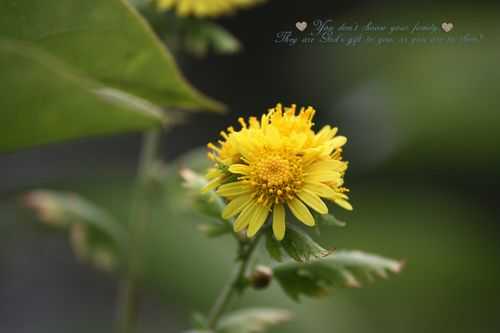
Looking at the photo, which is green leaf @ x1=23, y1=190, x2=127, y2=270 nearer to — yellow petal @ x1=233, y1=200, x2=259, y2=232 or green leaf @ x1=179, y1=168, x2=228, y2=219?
green leaf @ x1=179, y1=168, x2=228, y2=219

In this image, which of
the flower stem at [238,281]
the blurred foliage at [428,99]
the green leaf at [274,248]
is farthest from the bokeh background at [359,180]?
the green leaf at [274,248]

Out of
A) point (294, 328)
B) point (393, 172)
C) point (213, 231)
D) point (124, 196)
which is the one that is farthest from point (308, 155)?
point (393, 172)

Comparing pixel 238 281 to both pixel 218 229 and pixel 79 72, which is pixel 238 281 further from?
pixel 79 72

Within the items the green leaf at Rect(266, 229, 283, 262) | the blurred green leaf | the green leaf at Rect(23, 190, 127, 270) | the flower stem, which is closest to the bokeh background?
the green leaf at Rect(23, 190, 127, 270)

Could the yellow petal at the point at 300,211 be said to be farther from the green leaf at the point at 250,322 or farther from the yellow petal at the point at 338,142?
the green leaf at the point at 250,322

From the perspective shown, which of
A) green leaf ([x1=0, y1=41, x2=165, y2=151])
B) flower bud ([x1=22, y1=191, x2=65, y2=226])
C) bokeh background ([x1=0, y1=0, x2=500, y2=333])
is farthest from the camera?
bokeh background ([x1=0, y1=0, x2=500, y2=333])
